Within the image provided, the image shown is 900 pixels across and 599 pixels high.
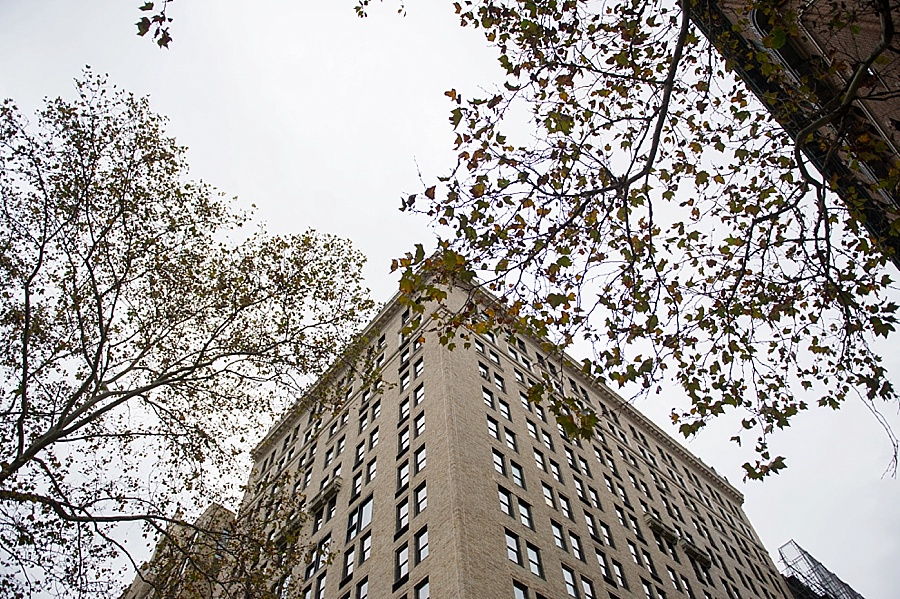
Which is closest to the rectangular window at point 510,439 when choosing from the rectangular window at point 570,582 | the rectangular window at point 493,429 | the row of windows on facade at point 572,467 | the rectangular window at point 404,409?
the row of windows on facade at point 572,467

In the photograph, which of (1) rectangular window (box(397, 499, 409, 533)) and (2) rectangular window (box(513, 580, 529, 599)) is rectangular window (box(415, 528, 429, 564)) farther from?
(2) rectangular window (box(513, 580, 529, 599))

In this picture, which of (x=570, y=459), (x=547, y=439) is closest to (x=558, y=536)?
(x=547, y=439)

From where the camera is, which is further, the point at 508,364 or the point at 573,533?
the point at 508,364

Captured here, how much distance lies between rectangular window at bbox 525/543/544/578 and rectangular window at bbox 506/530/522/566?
507mm

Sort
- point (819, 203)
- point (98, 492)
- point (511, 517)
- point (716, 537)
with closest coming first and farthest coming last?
1. point (819, 203)
2. point (98, 492)
3. point (511, 517)
4. point (716, 537)

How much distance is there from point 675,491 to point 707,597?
41.6 feet

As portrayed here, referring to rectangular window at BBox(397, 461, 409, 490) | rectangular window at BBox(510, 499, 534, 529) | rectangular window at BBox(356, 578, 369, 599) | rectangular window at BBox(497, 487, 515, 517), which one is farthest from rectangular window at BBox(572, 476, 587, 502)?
rectangular window at BBox(356, 578, 369, 599)

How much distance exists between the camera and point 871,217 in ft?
57.9

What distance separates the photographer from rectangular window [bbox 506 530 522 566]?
25877 millimetres

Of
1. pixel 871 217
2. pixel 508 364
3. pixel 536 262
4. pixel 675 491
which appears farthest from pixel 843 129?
pixel 675 491

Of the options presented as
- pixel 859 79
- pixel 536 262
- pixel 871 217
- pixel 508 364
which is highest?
pixel 508 364

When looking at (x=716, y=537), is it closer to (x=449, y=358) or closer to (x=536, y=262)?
(x=449, y=358)

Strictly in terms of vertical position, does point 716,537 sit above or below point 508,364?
below

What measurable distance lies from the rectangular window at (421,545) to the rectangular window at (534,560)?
4.49 m
